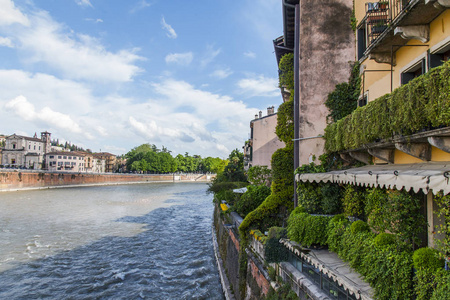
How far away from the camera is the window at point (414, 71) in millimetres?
5983

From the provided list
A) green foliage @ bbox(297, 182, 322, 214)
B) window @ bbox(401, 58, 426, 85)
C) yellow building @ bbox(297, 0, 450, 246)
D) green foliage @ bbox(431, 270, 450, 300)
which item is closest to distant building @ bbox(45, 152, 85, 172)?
green foliage @ bbox(297, 182, 322, 214)

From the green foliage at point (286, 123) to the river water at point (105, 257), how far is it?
7.35 metres

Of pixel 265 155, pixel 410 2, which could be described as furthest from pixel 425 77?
pixel 265 155

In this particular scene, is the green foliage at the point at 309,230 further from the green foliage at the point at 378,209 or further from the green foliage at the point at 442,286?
the green foliage at the point at 442,286

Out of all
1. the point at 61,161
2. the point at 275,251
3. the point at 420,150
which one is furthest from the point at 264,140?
the point at 61,161

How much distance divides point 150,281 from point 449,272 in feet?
43.0

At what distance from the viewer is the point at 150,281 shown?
45.5ft

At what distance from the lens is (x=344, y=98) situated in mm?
10391

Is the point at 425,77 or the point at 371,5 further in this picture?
the point at 371,5

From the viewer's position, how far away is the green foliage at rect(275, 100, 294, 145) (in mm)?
12375

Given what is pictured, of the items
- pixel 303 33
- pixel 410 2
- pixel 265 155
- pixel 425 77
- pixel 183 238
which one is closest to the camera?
pixel 425 77

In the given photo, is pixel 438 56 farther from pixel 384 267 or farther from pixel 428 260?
pixel 384 267

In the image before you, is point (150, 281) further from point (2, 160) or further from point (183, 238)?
point (2, 160)

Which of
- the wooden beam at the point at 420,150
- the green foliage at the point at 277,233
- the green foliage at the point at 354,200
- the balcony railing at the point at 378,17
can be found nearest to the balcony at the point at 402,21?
the balcony railing at the point at 378,17
